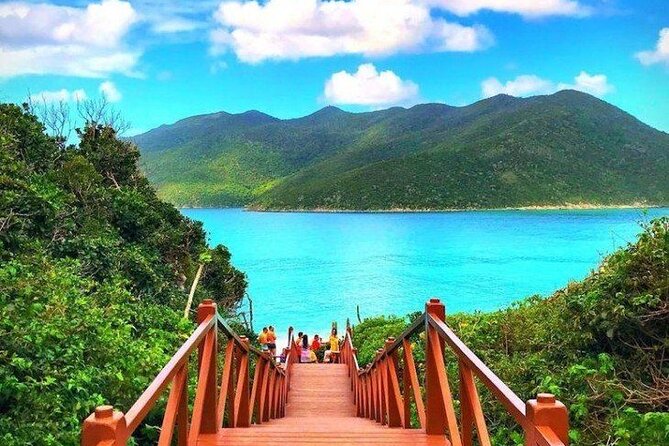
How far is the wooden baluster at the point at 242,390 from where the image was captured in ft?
14.7

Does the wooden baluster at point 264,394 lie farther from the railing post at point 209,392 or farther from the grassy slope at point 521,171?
the grassy slope at point 521,171

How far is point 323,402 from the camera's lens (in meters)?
11.1

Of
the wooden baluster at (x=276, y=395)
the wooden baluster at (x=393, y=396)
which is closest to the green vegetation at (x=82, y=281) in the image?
the wooden baluster at (x=276, y=395)

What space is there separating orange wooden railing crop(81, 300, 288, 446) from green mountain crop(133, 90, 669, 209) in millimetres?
96964

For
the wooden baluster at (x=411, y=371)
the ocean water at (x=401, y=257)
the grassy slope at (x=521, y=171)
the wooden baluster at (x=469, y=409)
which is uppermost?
the grassy slope at (x=521, y=171)

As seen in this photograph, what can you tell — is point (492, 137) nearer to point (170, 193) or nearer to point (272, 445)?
point (170, 193)

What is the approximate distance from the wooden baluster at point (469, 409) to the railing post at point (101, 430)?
142 cm

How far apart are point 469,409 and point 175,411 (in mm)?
1299

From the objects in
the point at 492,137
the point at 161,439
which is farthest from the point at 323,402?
the point at 492,137

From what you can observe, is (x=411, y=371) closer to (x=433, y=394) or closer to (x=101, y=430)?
(x=433, y=394)

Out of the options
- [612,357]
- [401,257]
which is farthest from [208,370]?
[401,257]

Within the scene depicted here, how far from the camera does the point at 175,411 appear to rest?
2.50 metres

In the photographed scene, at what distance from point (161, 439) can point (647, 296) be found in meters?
4.01

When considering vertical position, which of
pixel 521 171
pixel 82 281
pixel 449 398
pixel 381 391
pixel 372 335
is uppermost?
pixel 521 171
